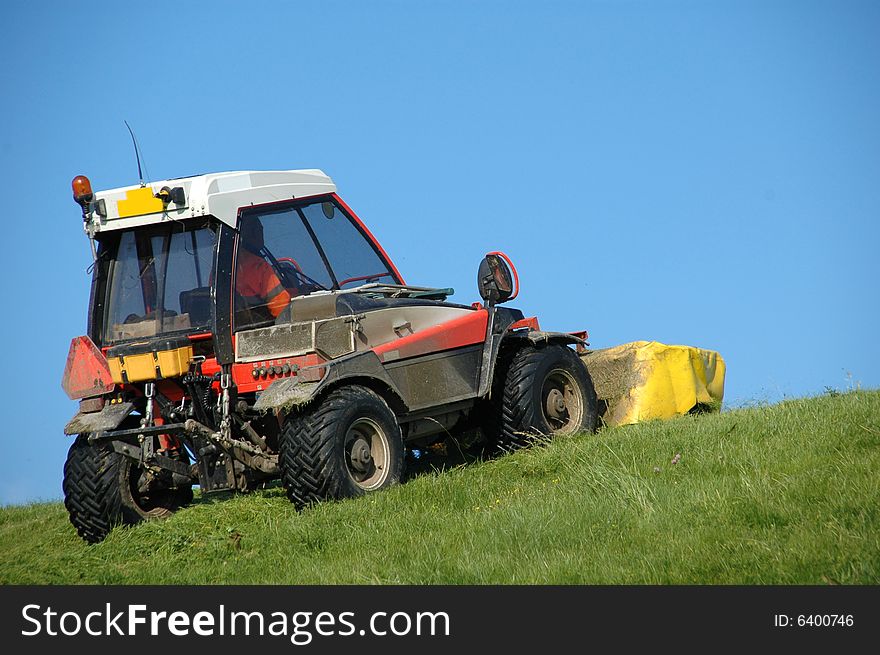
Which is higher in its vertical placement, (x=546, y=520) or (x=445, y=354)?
(x=445, y=354)

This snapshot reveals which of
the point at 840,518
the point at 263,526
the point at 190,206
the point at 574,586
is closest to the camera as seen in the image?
the point at 574,586

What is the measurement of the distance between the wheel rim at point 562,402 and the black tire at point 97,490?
398 cm

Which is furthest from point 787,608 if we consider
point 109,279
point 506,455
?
point 109,279

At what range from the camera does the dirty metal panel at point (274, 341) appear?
374 inches

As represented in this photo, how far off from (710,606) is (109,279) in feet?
20.8

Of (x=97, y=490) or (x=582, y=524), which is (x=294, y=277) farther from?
(x=582, y=524)

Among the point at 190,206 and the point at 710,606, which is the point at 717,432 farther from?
the point at 190,206

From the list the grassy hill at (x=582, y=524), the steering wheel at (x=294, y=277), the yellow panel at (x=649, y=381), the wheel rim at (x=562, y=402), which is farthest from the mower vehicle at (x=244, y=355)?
the yellow panel at (x=649, y=381)

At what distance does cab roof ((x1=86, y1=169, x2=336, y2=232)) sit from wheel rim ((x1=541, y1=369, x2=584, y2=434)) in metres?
3.13

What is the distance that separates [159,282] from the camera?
10.1 m

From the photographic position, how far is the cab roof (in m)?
9.78

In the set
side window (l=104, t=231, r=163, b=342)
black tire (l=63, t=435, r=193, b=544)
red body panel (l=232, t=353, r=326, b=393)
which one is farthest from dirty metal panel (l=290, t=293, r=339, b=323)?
black tire (l=63, t=435, r=193, b=544)

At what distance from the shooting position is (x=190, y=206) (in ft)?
32.1

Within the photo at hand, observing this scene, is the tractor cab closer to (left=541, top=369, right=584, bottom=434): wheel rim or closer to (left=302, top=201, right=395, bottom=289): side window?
(left=302, top=201, right=395, bottom=289): side window
